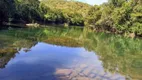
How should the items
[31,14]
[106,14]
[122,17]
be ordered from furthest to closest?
[31,14], [106,14], [122,17]

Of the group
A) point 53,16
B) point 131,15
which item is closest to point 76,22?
point 53,16

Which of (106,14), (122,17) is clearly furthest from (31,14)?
(122,17)

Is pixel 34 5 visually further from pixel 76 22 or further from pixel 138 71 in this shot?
pixel 138 71

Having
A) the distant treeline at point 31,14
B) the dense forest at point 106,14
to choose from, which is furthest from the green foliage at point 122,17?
the distant treeline at point 31,14

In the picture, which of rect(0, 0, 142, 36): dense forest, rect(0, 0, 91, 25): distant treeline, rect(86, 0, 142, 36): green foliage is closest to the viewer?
rect(0, 0, 91, 25): distant treeline

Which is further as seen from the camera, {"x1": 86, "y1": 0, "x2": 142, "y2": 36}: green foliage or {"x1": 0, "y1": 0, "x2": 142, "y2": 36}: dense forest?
{"x1": 86, "y1": 0, "x2": 142, "y2": 36}: green foliage

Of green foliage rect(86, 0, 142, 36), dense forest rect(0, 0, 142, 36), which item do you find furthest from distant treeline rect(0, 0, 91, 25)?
green foliage rect(86, 0, 142, 36)

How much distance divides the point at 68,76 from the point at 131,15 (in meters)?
59.5

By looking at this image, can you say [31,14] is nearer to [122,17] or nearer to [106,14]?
[106,14]

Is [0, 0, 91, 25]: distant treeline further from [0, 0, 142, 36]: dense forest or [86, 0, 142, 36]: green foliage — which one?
[86, 0, 142, 36]: green foliage

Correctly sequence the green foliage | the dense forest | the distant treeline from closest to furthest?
the distant treeline → the dense forest → the green foliage

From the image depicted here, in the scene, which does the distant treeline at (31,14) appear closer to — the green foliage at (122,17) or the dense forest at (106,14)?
the dense forest at (106,14)

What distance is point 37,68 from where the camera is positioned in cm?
1952

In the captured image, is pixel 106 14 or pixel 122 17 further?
pixel 106 14
